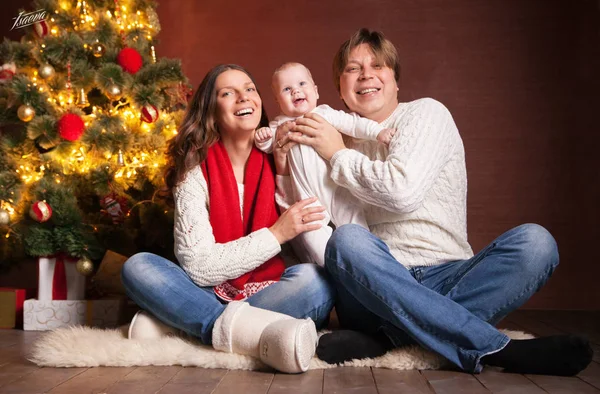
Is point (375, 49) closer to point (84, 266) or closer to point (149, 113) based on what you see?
point (149, 113)

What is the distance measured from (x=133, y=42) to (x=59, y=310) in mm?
1150

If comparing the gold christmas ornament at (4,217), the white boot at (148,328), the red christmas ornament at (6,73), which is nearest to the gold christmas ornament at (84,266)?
the gold christmas ornament at (4,217)

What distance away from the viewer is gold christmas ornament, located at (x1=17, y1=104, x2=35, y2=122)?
8.36 feet

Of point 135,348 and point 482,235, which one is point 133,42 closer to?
point 135,348

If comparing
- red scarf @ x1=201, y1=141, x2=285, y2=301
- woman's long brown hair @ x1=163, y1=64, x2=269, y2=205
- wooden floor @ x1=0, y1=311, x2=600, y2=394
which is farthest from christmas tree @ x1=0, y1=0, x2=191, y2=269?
wooden floor @ x1=0, y1=311, x2=600, y2=394

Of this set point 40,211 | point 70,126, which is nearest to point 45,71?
point 70,126

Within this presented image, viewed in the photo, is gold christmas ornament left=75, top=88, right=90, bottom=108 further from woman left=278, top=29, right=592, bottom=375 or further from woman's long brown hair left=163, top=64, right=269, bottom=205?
woman left=278, top=29, right=592, bottom=375

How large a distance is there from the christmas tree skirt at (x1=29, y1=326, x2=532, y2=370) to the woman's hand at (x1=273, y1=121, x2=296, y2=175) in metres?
0.60

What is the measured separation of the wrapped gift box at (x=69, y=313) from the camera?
254 centimetres

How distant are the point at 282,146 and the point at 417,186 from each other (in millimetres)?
467

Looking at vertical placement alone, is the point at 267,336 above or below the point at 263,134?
below

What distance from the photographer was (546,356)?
60.3 inches

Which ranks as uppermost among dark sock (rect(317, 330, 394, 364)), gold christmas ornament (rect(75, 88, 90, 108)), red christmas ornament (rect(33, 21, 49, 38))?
red christmas ornament (rect(33, 21, 49, 38))

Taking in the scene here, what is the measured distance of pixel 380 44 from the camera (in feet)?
6.75
